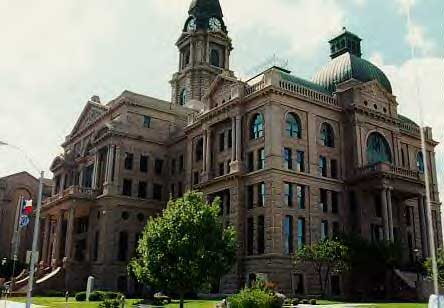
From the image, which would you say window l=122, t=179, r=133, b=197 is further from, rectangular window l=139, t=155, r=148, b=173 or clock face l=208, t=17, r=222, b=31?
clock face l=208, t=17, r=222, b=31

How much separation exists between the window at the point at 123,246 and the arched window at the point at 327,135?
2951 cm

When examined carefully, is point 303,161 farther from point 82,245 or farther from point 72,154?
point 72,154

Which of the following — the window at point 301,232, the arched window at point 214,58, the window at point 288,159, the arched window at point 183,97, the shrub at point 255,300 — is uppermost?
the arched window at point 214,58

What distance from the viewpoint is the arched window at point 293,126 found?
54.5 m

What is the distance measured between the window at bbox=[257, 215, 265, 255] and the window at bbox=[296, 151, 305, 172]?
701 cm

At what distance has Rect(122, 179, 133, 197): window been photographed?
227 feet

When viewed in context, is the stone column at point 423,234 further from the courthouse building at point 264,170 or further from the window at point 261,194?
the window at point 261,194

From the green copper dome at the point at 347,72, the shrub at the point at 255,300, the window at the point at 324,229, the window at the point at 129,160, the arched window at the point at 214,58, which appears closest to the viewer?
the shrub at the point at 255,300

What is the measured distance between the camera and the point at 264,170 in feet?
168

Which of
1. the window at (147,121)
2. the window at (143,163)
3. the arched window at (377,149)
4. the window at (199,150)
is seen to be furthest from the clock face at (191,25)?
the arched window at (377,149)

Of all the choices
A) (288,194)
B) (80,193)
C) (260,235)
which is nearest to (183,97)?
(80,193)

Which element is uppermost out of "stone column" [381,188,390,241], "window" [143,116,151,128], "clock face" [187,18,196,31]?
"clock face" [187,18,196,31]

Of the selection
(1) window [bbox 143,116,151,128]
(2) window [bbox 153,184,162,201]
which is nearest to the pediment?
(1) window [bbox 143,116,151,128]

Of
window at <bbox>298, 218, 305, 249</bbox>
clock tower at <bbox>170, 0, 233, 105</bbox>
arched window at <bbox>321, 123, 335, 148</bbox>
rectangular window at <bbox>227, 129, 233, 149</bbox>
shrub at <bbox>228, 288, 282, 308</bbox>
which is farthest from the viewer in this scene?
clock tower at <bbox>170, 0, 233, 105</bbox>
